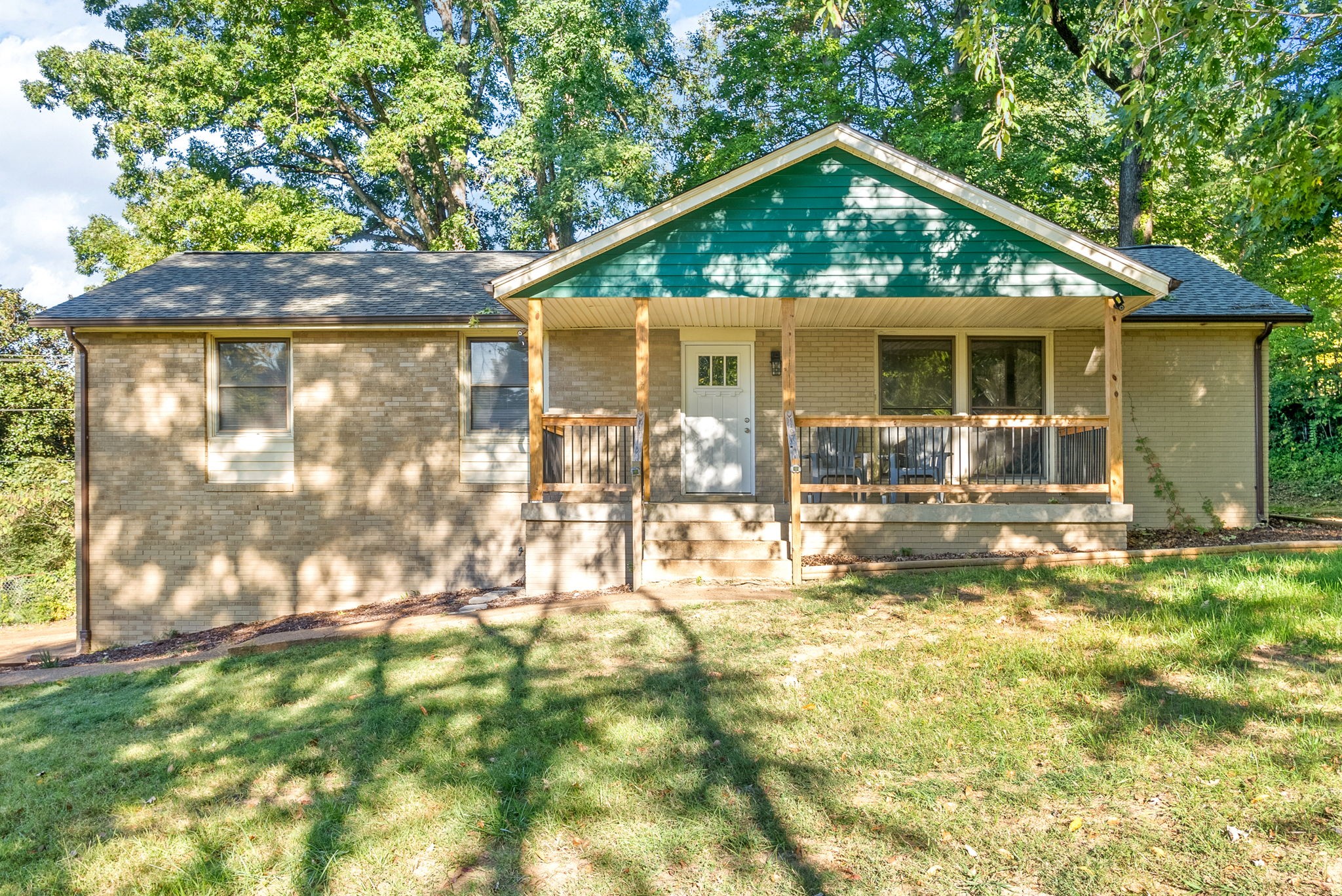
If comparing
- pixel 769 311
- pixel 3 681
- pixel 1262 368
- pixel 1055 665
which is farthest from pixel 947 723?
pixel 1262 368

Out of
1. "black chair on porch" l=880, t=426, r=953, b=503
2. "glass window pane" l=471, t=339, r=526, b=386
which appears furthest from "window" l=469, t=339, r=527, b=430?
"black chair on porch" l=880, t=426, r=953, b=503

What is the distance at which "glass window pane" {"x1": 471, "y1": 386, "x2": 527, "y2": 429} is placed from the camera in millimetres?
11266

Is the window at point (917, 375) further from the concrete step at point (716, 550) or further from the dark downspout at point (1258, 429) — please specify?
the dark downspout at point (1258, 429)

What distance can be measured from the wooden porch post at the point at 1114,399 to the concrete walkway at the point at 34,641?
12.4 m

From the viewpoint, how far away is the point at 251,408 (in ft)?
37.2

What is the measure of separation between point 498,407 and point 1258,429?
10.6 meters

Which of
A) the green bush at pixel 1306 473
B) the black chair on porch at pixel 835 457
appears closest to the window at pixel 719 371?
the black chair on porch at pixel 835 457

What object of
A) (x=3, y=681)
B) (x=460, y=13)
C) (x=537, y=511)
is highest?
(x=460, y=13)

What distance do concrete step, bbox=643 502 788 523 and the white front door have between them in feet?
8.84

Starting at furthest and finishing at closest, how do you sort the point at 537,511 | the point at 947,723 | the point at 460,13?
1. the point at 460,13
2. the point at 537,511
3. the point at 947,723

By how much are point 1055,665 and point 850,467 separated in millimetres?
4951

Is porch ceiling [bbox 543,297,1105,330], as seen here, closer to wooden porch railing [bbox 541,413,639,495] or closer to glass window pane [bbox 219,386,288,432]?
wooden porch railing [bbox 541,413,639,495]

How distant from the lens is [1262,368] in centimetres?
1146

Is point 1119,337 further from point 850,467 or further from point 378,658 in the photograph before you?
point 378,658
